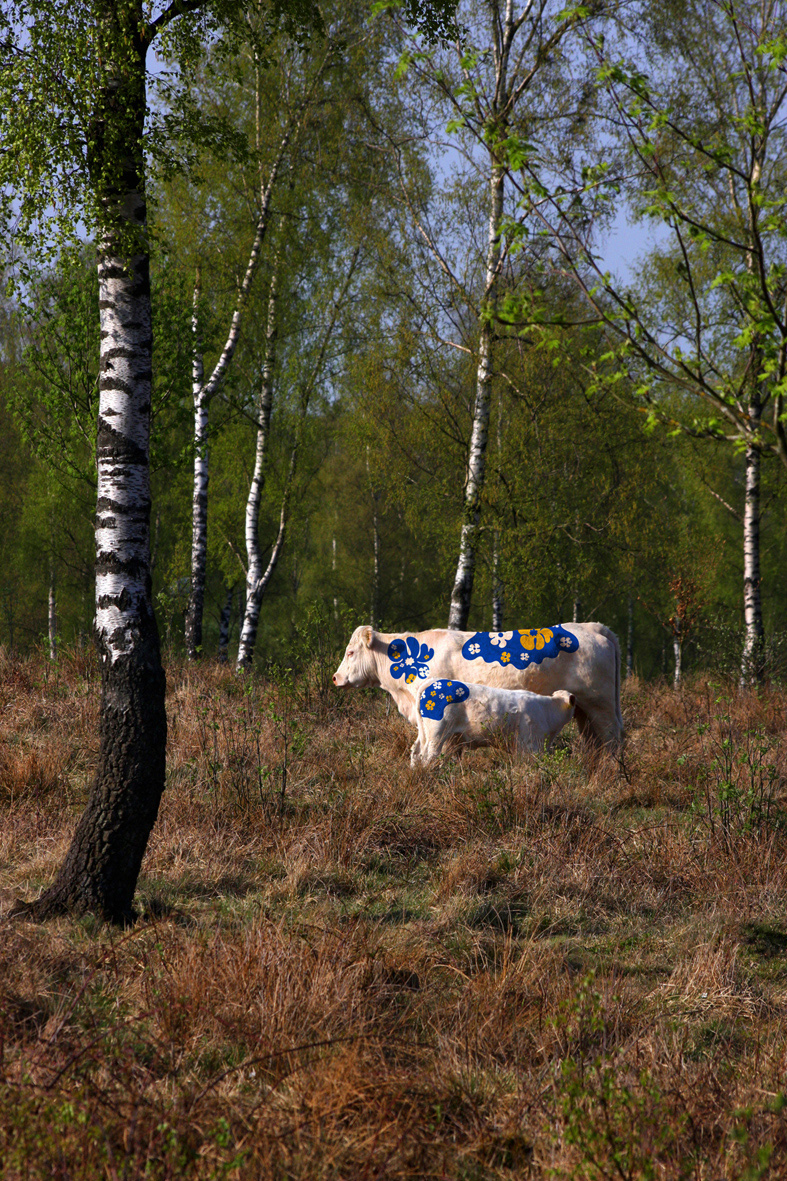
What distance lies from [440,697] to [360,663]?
138 cm

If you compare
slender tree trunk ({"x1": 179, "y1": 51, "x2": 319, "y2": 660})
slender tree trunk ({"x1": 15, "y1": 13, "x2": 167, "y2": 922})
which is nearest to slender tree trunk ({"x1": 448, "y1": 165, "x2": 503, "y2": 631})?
slender tree trunk ({"x1": 179, "y1": 51, "x2": 319, "y2": 660})

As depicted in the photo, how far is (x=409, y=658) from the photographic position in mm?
8289

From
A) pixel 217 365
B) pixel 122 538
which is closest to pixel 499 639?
pixel 122 538

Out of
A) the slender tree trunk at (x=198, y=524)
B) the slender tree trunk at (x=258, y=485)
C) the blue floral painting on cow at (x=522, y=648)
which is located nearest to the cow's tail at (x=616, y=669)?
the blue floral painting on cow at (x=522, y=648)

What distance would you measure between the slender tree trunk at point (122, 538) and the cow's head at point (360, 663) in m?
3.84

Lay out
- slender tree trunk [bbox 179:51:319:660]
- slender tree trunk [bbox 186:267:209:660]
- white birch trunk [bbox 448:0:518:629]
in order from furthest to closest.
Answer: slender tree trunk [bbox 186:267:209:660], slender tree trunk [bbox 179:51:319:660], white birch trunk [bbox 448:0:518:629]

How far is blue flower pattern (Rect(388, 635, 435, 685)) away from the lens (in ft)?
26.9

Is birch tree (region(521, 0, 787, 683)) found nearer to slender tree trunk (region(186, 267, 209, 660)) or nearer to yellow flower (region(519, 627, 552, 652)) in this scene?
yellow flower (region(519, 627, 552, 652))

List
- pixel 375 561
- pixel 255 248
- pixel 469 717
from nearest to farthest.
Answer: pixel 469 717 < pixel 255 248 < pixel 375 561

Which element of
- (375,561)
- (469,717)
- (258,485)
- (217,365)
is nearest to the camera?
(469,717)

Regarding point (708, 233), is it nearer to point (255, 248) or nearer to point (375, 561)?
point (255, 248)

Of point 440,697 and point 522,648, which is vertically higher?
point 522,648

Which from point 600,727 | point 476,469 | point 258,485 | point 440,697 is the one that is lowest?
point 600,727

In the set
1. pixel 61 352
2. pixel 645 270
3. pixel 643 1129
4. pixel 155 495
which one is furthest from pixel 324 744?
pixel 155 495
